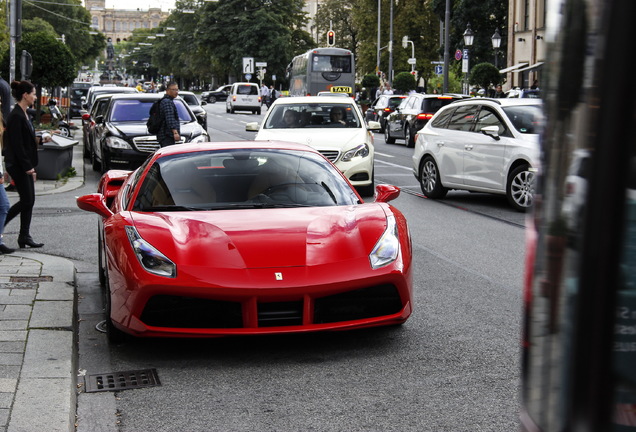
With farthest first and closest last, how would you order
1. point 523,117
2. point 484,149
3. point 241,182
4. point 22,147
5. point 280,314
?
point 484,149
point 523,117
point 22,147
point 241,182
point 280,314

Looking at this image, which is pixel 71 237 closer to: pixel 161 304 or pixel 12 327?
pixel 12 327

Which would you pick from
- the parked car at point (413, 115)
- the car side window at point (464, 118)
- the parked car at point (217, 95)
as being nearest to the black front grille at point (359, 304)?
the car side window at point (464, 118)

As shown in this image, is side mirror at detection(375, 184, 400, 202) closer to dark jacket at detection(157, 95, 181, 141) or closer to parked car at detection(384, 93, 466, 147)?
dark jacket at detection(157, 95, 181, 141)

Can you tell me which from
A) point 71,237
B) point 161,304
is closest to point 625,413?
point 161,304

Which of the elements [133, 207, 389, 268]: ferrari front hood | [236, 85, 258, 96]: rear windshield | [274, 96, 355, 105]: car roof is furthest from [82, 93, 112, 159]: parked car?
[236, 85, 258, 96]: rear windshield

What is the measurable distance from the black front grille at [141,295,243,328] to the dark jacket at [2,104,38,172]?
180 inches

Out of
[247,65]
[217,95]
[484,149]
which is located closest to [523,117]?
[484,149]

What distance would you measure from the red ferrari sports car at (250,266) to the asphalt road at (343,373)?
0.75 feet

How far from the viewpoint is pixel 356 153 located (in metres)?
15.6

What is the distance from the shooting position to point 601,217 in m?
1.88

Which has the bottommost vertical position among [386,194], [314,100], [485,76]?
[386,194]

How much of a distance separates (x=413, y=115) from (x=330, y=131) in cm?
1400

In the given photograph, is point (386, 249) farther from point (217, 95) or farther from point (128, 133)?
point (217, 95)

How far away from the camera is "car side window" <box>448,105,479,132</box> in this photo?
14.9 m
